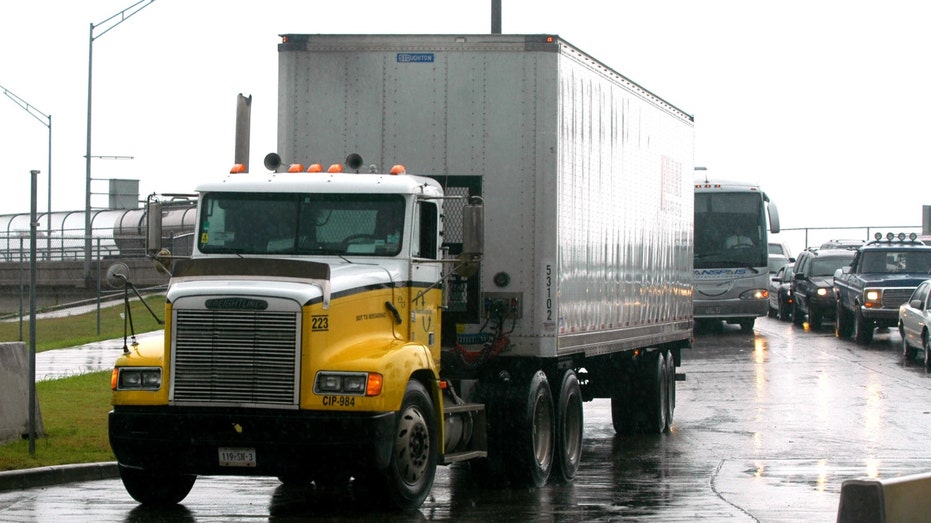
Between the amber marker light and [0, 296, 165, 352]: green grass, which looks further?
[0, 296, 165, 352]: green grass

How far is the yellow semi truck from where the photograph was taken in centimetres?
1087

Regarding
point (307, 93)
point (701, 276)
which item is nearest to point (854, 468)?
point (307, 93)

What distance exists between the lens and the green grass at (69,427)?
1402 centimetres

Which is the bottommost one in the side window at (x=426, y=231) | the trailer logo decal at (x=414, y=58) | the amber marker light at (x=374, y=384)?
the amber marker light at (x=374, y=384)

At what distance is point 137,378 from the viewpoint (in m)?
11.1

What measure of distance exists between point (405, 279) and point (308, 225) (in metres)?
0.88

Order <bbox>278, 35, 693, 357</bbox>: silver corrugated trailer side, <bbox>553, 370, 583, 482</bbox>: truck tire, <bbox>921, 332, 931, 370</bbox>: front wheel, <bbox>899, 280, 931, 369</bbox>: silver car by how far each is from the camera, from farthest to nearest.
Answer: <bbox>899, 280, 931, 369</bbox>: silver car < <bbox>921, 332, 931, 370</bbox>: front wheel < <bbox>553, 370, 583, 482</bbox>: truck tire < <bbox>278, 35, 693, 357</bbox>: silver corrugated trailer side

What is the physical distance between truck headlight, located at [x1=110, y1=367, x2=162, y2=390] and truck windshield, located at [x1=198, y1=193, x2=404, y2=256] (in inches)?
55.5

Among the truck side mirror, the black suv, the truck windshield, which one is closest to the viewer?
the truck side mirror

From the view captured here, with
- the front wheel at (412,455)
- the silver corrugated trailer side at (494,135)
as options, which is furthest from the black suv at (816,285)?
the front wheel at (412,455)

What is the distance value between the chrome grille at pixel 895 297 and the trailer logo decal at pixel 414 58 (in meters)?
22.8

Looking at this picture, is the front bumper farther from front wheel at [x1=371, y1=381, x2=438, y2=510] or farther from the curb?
the curb

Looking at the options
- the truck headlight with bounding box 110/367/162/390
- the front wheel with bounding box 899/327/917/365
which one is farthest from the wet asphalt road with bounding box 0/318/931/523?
the front wheel with bounding box 899/327/917/365

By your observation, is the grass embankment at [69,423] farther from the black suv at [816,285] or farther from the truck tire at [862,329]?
the black suv at [816,285]
